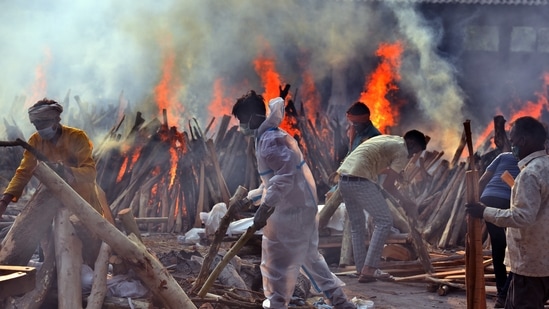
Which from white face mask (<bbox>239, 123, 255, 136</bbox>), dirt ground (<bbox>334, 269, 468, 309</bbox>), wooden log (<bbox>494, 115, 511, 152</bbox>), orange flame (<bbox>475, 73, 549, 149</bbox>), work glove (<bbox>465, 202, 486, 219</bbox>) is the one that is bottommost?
dirt ground (<bbox>334, 269, 468, 309</bbox>)

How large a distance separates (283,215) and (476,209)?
5.19 feet

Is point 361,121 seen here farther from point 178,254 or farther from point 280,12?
point 280,12

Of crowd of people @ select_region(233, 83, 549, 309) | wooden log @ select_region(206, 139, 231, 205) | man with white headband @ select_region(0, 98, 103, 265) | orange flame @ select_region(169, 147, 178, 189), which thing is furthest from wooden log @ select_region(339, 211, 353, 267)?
man with white headband @ select_region(0, 98, 103, 265)

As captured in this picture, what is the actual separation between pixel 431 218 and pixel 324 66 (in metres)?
7.48

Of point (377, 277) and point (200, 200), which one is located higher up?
point (200, 200)

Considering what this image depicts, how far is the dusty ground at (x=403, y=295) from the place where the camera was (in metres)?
6.66

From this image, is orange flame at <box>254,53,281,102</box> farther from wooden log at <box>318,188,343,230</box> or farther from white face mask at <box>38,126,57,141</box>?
white face mask at <box>38,126,57,141</box>

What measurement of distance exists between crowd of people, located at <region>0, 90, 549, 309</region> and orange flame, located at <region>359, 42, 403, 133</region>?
28.6ft

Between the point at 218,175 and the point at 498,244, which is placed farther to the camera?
the point at 218,175

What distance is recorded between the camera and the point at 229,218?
5977mm

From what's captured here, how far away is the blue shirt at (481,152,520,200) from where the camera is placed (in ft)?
21.0

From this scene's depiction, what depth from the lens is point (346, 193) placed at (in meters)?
7.41

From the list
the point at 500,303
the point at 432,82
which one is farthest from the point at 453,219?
the point at 432,82

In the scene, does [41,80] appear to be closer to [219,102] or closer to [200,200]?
[219,102]
